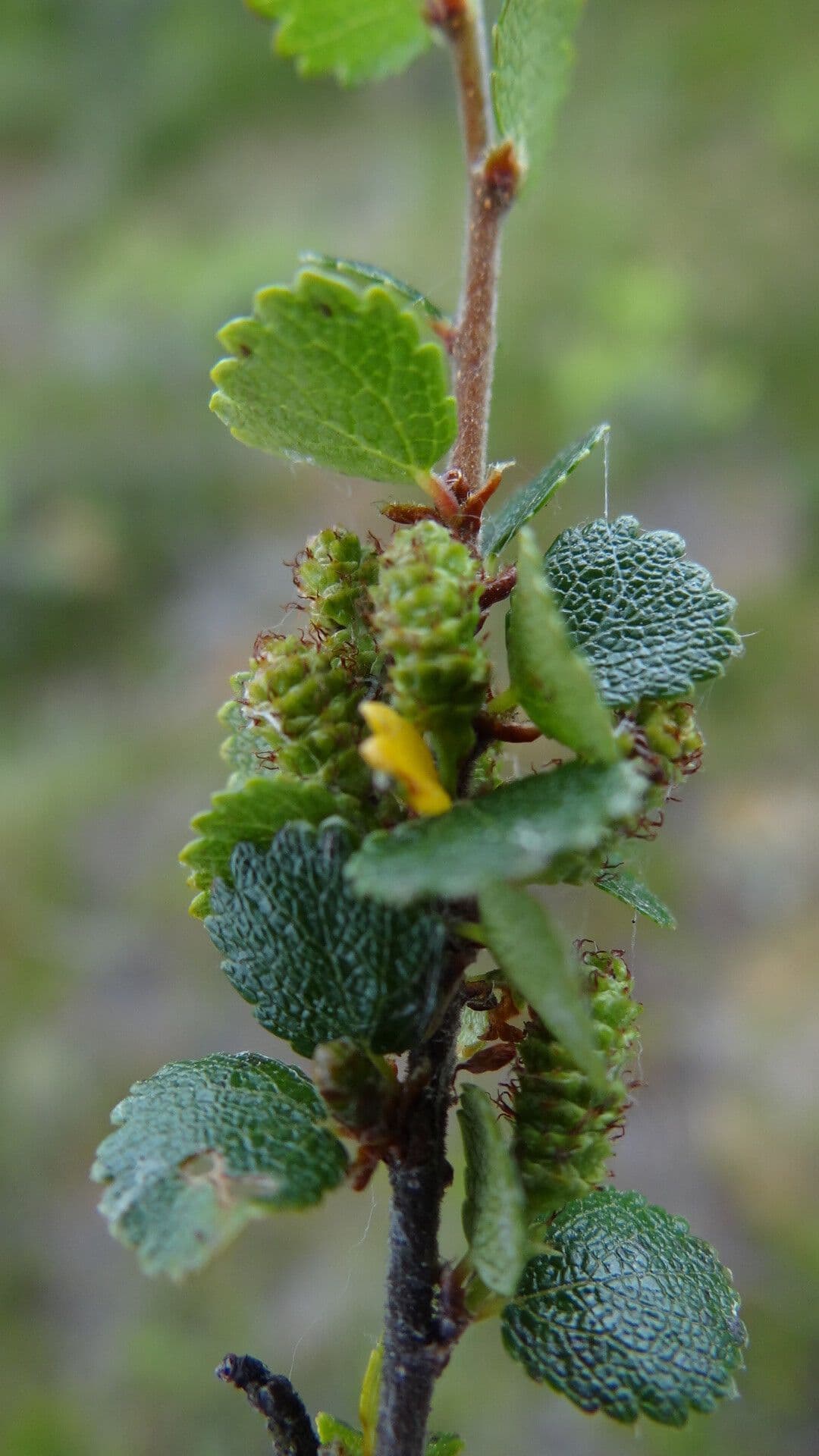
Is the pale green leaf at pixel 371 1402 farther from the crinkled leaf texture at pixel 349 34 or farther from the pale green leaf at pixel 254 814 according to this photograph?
the crinkled leaf texture at pixel 349 34

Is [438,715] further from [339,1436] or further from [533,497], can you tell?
[339,1436]

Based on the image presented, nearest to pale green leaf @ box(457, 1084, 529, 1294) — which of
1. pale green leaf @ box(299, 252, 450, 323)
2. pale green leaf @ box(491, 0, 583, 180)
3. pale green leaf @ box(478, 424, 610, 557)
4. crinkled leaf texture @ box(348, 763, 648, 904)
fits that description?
crinkled leaf texture @ box(348, 763, 648, 904)

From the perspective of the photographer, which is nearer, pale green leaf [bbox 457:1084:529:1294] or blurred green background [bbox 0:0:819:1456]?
pale green leaf [bbox 457:1084:529:1294]

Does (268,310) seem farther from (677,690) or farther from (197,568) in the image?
(197,568)

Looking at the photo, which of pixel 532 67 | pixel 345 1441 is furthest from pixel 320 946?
pixel 532 67

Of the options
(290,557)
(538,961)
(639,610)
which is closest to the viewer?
(538,961)

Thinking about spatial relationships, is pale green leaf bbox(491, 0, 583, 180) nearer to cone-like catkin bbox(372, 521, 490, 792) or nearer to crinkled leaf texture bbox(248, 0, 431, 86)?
crinkled leaf texture bbox(248, 0, 431, 86)
